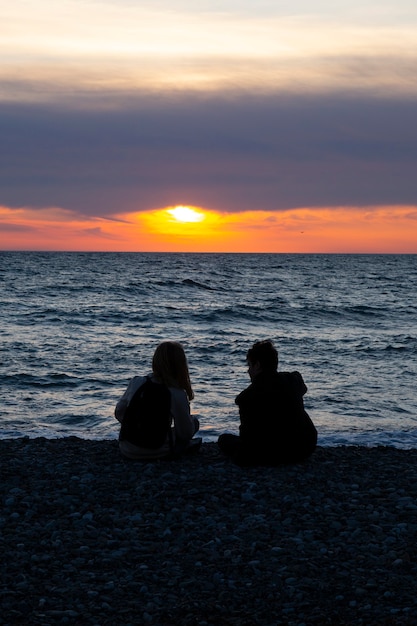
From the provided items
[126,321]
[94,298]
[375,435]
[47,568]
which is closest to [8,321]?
[126,321]

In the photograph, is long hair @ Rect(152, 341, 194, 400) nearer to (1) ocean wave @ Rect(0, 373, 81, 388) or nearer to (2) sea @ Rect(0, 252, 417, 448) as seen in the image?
(2) sea @ Rect(0, 252, 417, 448)

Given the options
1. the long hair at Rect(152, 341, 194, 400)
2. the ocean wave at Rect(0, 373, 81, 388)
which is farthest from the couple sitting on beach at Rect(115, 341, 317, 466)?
the ocean wave at Rect(0, 373, 81, 388)

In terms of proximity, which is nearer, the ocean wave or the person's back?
the person's back

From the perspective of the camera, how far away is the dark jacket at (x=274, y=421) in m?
8.22

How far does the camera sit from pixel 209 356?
74.1 ft

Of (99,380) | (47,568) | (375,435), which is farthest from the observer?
(99,380)

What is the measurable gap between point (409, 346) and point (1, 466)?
1978 cm

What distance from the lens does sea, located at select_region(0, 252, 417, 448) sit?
1353cm

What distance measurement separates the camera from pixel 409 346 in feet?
83.8

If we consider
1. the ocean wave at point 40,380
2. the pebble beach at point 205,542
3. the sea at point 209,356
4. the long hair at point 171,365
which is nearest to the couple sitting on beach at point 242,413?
the long hair at point 171,365

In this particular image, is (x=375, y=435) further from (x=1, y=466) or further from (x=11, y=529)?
(x=11, y=529)

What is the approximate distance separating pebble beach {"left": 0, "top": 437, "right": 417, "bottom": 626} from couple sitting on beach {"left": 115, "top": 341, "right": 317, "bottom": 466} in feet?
0.71

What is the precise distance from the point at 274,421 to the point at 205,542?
2369mm

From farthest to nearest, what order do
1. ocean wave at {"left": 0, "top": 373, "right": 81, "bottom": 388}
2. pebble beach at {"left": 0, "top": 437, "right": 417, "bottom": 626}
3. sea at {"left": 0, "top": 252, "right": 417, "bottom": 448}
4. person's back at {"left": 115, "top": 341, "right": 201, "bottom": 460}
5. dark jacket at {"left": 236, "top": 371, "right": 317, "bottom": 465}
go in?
1. ocean wave at {"left": 0, "top": 373, "right": 81, "bottom": 388}
2. sea at {"left": 0, "top": 252, "right": 417, "bottom": 448}
3. person's back at {"left": 115, "top": 341, "right": 201, "bottom": 460}
4. dark jacket at {"left": 236, "top": 371, "right": 317, "bottom": 465}
5. pebble beach at {"left": 0, "top": 437, "right": 417, "bottom": 626}
